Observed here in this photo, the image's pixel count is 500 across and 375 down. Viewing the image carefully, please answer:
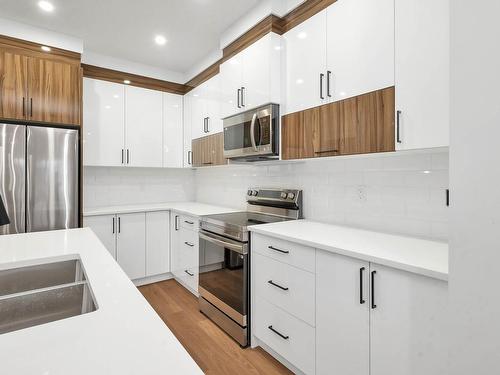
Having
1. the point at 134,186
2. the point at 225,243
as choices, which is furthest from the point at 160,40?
the point at 225,243

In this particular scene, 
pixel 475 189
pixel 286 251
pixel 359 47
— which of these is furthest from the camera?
pixel 286 251

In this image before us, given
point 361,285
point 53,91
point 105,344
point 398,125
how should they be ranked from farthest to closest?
1. point 53,91
2. point 398,125
3. point 361,285
4. point 105,344

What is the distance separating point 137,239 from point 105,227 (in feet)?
1.23

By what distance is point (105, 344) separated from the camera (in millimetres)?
614

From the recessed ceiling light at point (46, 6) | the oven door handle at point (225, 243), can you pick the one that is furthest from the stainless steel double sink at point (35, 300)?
the recessed ceiling light at point (46, 6)

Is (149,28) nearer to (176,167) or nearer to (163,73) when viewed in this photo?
(163,73)

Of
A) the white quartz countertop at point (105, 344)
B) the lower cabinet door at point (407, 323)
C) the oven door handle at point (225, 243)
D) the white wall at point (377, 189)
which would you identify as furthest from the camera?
the oven door handle at point (225, 243)

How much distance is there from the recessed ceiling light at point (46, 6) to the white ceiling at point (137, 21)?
38 mm

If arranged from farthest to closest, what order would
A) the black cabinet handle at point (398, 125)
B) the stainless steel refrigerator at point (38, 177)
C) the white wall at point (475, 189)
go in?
the stainless steel refrigerator at point (38, 177) < the black cabinet handle at point (398, 125) < the white wall at point (475, 189)

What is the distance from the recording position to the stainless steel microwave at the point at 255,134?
88.4 inches

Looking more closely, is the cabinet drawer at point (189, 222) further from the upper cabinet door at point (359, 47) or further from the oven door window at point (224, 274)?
the upper cabinet door at point (359, 47)

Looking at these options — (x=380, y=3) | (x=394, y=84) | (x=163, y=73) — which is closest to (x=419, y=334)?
(x=394, y=84)

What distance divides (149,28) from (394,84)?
88.7 inches

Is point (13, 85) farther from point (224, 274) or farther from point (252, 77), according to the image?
point (224, 274)
